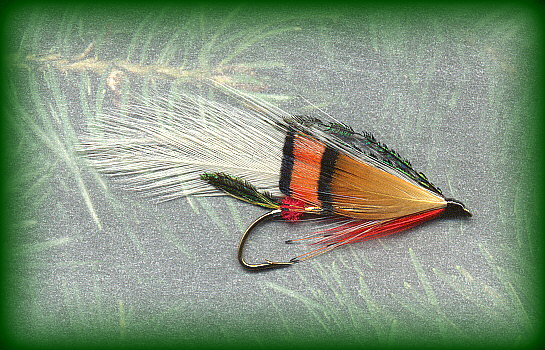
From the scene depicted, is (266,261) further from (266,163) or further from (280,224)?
(266,163)

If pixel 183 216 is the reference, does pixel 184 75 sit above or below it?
above

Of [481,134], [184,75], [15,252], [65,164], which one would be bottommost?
[15,252]

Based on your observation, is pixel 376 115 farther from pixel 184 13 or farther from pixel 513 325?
pixel 513 325

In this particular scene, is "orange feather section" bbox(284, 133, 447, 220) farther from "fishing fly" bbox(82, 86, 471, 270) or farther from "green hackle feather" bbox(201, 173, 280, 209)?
"green hackle feather" bbox(201, 173, 280, 209)

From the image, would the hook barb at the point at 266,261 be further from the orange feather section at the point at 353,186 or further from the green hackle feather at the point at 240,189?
the orange feather section at the point at 353,186

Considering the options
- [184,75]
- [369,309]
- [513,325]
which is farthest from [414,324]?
[184,75]

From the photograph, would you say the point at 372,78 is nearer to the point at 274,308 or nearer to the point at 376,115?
the point at 376,115
